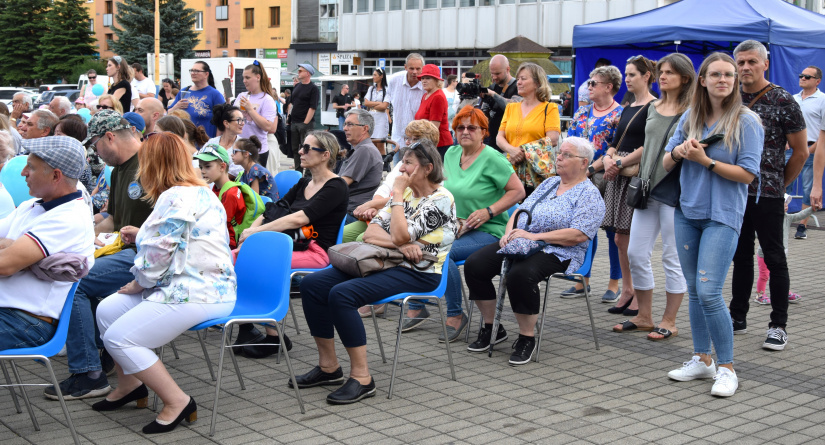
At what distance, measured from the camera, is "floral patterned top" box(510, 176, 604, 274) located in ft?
17.8

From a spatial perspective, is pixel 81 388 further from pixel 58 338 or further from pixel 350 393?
pixel 350 393

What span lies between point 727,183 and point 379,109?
7.84m

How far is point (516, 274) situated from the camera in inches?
209

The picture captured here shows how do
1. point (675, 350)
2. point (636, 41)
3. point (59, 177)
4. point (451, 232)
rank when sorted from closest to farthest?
point (59, 177), point (451, 232), point (675, 350), point (636, 41)

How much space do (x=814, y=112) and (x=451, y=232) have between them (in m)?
6.28

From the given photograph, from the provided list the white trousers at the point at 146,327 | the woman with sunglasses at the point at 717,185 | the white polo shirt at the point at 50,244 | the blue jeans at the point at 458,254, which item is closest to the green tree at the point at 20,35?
the blue jeans at the point at 458,254

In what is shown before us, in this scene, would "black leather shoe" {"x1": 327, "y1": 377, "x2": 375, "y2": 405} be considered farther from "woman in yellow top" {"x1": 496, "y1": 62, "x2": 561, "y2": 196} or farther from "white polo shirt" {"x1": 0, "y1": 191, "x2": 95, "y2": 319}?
"woman in yellow top" {"x1": 496, "y1": 62, "x2": 561, "y2": 196}

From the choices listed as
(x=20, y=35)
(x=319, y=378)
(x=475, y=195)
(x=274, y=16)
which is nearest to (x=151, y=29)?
(x=274, y=16)

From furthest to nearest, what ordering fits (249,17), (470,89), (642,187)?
(249,17)
(470,89)
(642,187)

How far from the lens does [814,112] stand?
9531 millimetres

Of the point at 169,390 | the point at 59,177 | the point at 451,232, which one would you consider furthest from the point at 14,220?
the point at 451,232

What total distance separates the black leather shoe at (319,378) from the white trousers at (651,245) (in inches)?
88.9

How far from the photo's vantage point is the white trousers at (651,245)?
19.1ft

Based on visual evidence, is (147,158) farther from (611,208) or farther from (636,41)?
(636,41)
